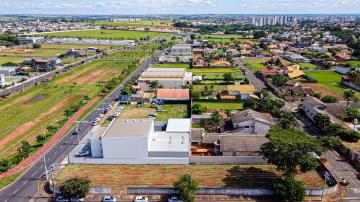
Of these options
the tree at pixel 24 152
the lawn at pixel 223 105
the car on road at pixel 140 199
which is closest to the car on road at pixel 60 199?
the car on road at pixel 140 199

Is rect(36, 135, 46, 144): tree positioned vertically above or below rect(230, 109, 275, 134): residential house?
below

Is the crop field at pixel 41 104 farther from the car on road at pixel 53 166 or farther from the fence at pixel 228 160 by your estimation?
the fence at pixel 228 160

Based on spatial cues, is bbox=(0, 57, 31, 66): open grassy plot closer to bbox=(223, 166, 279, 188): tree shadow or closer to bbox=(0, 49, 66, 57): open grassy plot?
bbox=(0, 49, 66, 57): open grassy plot

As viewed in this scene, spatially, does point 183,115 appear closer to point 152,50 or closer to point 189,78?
point 189,78

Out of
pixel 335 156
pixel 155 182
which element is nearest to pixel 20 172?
pixel 155 182

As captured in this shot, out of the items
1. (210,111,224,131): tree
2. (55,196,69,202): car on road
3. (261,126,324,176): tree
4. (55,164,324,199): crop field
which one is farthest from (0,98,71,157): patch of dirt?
(261,126,324,176): tree

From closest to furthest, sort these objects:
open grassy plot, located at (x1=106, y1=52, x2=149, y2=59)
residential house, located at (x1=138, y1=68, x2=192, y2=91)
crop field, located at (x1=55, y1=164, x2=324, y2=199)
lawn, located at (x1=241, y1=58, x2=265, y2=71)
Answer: crop field, located at (x1=55, y1=164, x2=324, y2=199) → residential house, located at (x1=138, y1=68, x2=192, y2=91) → lawn, located at (x1=241, y1=58, x2=265, y2=71) → open grassy plot, located at (x1=106, y1=52, x2=149, y2=59)

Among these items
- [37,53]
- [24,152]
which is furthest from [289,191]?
[37,53]

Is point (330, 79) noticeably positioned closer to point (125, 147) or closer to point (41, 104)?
point (125, 147)
